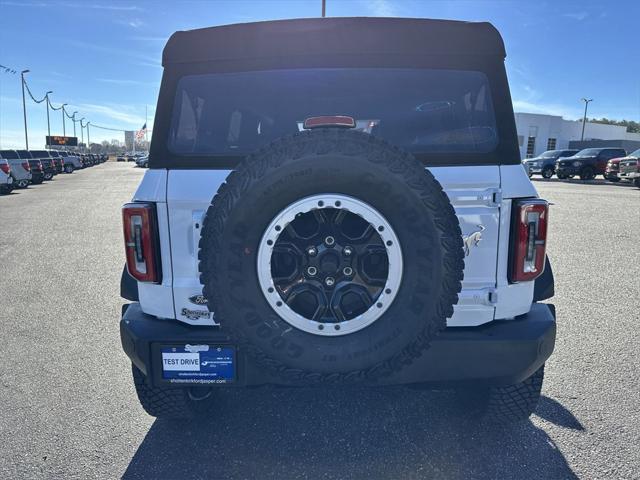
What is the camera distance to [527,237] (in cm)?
215

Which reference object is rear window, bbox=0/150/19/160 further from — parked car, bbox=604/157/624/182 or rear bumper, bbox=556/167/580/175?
parked car, bbox=604/157/624/182

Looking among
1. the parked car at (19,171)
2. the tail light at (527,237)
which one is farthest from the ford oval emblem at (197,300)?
the parked car at (19,171)

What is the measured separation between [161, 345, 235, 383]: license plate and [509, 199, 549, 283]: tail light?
137cm

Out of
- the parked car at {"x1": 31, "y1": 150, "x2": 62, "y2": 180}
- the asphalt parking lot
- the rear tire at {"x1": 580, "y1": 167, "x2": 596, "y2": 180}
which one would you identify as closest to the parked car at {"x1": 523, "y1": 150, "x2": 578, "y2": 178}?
the rear tire at {"x1": 580, "y1": 167, "x2": 596, "y2": 180}

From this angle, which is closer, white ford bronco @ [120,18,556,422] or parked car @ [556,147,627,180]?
white ford bronco @ [120,18,556,422]

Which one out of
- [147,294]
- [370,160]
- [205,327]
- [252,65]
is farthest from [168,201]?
[370,160]

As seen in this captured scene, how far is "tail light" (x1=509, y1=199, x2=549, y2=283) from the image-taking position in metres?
2.12

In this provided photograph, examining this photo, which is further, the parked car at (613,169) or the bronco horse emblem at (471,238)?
the parked car at (613,169)

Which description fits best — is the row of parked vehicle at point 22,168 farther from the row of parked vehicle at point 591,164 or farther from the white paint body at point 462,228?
the row of parked vehicle at point 591,164

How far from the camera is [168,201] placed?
217 cm

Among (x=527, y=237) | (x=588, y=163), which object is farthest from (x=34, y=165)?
(x=588, y=163)

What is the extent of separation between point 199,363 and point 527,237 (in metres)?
1.61

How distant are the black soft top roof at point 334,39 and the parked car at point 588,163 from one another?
86.8ft

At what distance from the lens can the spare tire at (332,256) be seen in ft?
6.03
